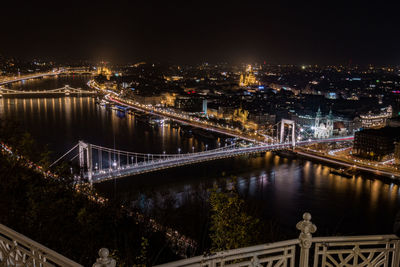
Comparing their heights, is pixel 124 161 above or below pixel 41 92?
below

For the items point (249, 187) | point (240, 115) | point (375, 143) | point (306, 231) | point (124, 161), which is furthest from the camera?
point (240, 115)

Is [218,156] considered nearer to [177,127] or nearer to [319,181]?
[319,181]

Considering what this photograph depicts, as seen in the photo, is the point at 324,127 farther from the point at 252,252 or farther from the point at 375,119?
the point at 252,252

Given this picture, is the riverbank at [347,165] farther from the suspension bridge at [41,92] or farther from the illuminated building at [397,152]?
the suspension bridge at [41,92]

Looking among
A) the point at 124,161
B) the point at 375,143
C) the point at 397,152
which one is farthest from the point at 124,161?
the point at 397,152

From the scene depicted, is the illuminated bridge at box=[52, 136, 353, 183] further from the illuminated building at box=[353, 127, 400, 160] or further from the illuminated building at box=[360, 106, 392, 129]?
the illuminated building at box=[360, 106, 392, 129]

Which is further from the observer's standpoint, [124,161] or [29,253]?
[124,161]

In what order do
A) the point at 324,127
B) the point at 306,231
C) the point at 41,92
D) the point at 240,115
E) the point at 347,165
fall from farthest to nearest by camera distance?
1. the point at 41,92
2. the point at 240,115
3. the point at 324,127
4. the point at 347,165
5. the point at 306,231
